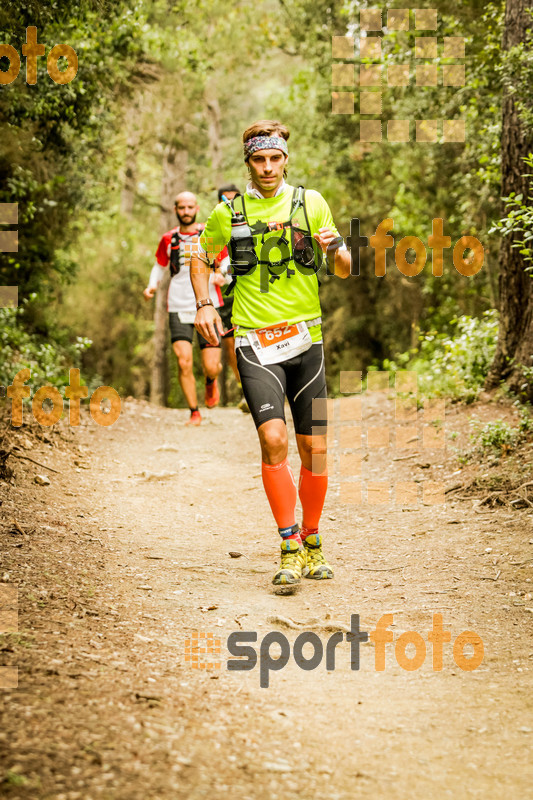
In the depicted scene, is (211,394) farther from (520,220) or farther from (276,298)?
(276,298)

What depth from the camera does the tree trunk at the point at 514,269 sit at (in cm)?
783

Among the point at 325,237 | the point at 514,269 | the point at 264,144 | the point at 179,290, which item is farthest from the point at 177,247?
the point at 325,237

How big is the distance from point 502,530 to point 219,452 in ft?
13.5

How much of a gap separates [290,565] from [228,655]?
1139mm

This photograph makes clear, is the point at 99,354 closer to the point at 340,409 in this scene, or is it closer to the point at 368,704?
the point at 340,409

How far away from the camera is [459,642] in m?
3.76

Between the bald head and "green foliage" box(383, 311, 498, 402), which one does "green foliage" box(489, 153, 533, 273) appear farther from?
the bald head

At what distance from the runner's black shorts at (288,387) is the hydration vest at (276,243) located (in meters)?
0.48

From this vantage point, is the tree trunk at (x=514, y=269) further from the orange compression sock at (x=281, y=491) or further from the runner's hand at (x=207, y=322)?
the runner's hand at (x=207, y=322)

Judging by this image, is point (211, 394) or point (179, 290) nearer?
point (179, 290)

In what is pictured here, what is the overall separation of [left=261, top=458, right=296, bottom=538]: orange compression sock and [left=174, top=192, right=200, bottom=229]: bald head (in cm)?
476

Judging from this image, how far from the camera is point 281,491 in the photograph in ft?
14.9

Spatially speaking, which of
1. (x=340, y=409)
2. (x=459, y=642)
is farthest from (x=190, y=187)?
(x=459, y=642)

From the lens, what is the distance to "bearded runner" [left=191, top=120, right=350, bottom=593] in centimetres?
444
